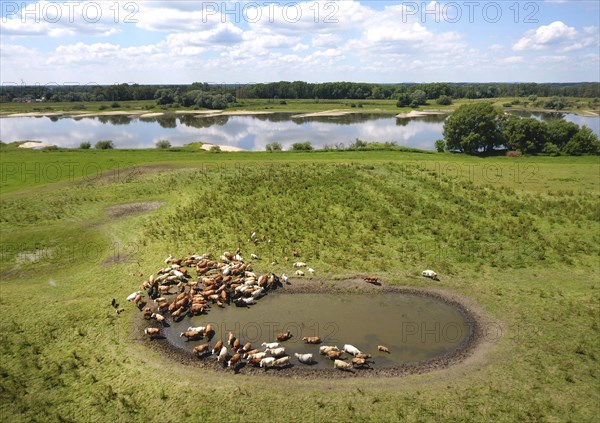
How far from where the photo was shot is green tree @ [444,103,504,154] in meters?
57.4

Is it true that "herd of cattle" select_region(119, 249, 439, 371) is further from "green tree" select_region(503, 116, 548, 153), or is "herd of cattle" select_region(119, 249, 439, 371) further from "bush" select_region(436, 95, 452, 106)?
"bush" select_region(436, 95, 452, 106)

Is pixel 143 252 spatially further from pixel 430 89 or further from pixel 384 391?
pixel 430 89

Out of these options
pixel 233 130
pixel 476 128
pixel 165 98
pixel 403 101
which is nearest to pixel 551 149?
pixel 476 128

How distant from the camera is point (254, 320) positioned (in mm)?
15977

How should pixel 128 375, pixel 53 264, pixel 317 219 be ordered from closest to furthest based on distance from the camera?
pixel 128 375
pixel 53 264
pixel 317 219

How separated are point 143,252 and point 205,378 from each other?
11682mm

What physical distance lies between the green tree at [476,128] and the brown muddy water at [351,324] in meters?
46.6

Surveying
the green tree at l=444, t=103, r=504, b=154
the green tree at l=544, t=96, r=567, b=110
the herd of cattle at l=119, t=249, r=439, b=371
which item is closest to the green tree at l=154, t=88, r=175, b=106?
the green tree at l=444, t=103, r=504, b=154

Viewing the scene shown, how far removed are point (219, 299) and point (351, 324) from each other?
5.78 meters

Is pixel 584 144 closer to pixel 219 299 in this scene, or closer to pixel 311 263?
A: pixel 311 263

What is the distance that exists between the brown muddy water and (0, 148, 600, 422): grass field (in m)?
1.17

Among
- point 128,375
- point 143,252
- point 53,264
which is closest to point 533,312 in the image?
point 128,375

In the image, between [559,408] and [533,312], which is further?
[533,312]

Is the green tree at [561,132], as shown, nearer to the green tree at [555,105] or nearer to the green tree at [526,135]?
the green tree at [526,135]
